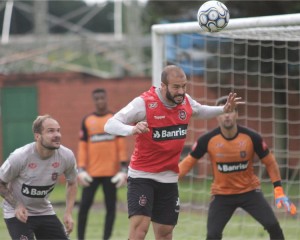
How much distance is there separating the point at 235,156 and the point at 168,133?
56.7 inches

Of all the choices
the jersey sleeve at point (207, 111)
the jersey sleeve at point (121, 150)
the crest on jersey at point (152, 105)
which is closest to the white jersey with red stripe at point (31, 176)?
the crest on jersey at point (152, 105)

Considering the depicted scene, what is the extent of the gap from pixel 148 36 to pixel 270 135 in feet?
49.8

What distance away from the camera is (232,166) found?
29.1 ft

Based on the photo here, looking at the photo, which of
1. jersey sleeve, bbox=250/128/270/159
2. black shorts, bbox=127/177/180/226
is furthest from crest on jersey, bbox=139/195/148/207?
jersey sleeve, bbox=250/128/270/159

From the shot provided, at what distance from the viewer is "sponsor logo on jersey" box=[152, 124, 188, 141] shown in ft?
24.9

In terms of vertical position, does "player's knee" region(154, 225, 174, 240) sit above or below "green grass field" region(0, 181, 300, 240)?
above

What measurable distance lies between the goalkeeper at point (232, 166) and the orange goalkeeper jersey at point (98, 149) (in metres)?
2.49

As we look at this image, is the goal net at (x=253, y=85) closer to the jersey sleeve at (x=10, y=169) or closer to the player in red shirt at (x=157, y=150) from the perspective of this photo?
the player in red shirt at (x=157, y=150)

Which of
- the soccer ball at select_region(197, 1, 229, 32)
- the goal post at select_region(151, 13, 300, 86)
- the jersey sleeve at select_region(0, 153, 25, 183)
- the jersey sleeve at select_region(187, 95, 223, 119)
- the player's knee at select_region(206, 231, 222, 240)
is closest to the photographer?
the jersey sleeve at select_region(0, 153, 25, 183)

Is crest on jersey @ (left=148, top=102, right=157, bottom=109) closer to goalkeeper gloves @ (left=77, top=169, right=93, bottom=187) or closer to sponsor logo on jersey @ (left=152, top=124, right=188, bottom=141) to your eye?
sponsor logo on jersey @ (left=152, top=124, right=188, bottom=141)

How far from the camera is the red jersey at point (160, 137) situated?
24.9 ft

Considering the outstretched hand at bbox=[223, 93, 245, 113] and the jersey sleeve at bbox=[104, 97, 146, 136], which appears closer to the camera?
the jersey sleeve at bbox=[104, 97, 146, 136]

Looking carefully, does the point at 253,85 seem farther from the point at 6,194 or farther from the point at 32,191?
the point at 6,194

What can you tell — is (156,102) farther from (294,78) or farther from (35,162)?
(294,78)
